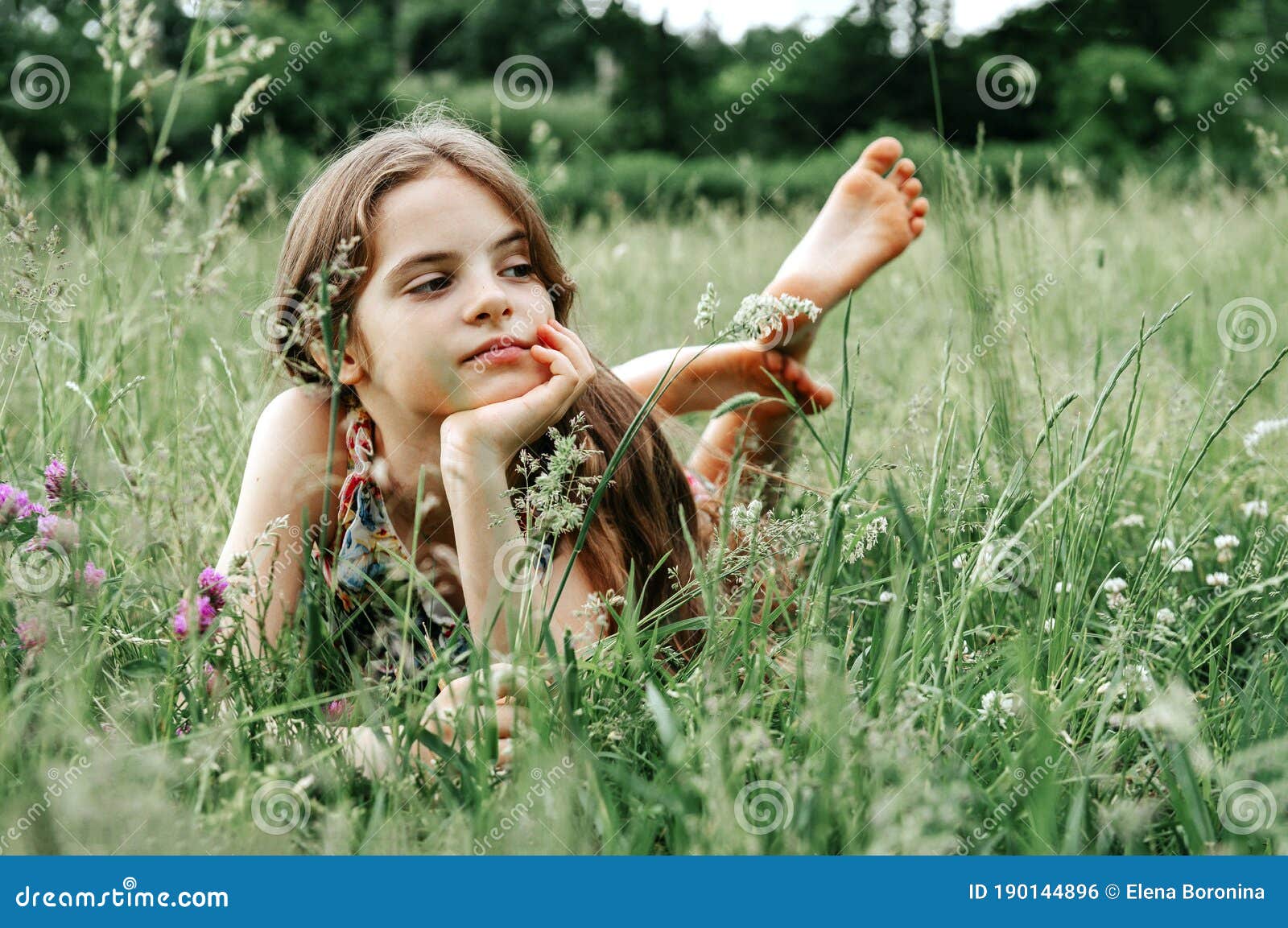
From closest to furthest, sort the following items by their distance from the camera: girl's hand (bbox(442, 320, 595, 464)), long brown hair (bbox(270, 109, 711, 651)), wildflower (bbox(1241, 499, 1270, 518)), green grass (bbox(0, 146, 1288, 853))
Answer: green grass (bbox(0, 146, 1288, 853)) → girl's hand (bbox(442, 320, 595, 464)) → long brown hair (bbox(270, 109, 711, 651)) → wildflower (bbox(1241, 499, 1270, 518))

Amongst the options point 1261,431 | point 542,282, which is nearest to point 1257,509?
point 1261,431

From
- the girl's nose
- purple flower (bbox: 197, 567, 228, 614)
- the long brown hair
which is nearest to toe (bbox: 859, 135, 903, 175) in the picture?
the long brown hair

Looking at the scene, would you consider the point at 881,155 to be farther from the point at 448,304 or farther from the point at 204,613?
the point at 204,613

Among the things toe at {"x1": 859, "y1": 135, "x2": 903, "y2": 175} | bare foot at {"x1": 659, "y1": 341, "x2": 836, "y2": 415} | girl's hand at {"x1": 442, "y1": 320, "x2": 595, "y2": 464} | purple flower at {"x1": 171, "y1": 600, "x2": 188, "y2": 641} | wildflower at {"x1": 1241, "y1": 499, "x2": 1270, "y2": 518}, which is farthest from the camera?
toe at {"x1": 859, "y1": 135, "x2": 903, "y2": 175}

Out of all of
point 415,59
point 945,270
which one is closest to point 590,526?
point 945,270

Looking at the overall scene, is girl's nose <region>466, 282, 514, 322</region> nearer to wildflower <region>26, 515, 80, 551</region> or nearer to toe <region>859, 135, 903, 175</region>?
wildflower <region>26, 515, 80, 551</region>

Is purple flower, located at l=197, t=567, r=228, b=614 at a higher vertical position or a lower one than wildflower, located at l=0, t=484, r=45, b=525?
lower

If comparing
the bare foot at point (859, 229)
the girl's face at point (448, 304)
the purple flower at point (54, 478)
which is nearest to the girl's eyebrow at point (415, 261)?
the girl's face at point (448, 304)

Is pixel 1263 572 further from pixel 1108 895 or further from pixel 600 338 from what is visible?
pixel 600 338

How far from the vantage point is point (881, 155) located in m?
1.97

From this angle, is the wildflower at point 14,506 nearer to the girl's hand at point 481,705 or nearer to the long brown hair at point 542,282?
the long brown hair at point 542,282

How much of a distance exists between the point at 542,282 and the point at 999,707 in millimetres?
905

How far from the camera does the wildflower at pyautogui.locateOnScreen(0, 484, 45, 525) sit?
3.83ft

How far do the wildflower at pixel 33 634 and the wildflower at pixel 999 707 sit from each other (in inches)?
36.6
